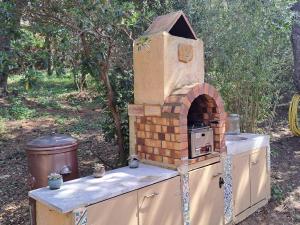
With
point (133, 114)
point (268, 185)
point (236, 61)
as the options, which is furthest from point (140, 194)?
point (236, 61)

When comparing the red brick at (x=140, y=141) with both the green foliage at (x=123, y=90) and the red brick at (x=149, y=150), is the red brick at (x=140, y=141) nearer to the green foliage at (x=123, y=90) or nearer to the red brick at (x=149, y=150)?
the red brick at (x=149, y=150)

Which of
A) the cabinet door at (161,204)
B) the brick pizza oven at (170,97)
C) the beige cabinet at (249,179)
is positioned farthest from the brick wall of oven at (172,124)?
the beige cabinet at (249,179)

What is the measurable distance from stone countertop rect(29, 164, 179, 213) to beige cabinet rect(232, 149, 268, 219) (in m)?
1.06

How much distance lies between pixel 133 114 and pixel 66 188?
1.13 m

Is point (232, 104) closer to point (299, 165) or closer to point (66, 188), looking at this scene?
point (299, 165)

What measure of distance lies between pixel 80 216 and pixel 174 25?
2121mm

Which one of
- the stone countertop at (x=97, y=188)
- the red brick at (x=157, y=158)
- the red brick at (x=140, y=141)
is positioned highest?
the red brick at (x=140, y=141)

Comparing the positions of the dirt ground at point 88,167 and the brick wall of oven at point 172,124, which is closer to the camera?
the brick wall of oven at point 172,124

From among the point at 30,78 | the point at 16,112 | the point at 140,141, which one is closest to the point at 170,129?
the point at 140,141

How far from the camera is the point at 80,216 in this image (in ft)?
7.52

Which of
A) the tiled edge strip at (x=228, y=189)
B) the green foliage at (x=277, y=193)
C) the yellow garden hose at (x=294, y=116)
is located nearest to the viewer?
the tiled edge strip at (x=228, y=189)

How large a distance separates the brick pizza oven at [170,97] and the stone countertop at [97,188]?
0.91 feet

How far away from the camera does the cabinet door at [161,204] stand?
2.72 meters

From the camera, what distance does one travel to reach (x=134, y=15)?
3.06 meters
